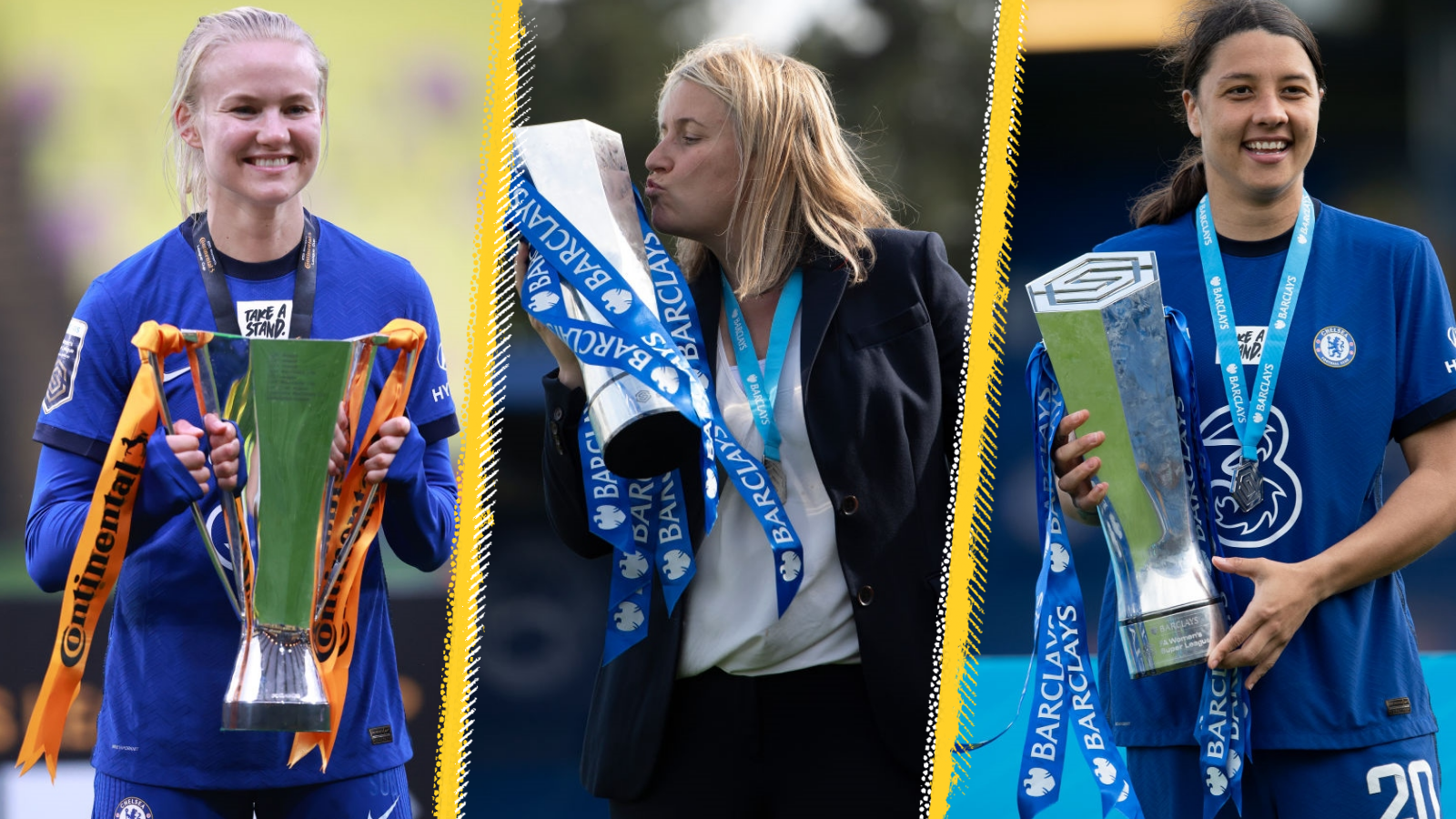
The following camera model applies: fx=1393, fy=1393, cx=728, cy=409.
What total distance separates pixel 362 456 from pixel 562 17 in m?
1.45

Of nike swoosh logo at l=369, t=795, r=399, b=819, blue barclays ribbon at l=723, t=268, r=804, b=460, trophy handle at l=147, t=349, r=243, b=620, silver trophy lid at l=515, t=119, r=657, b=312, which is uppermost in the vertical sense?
silver trophy lid at l=515, t=119, r=657, b=312

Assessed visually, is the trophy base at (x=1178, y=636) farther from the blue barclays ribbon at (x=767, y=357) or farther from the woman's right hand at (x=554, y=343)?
the woman's right hand at (x=554, y=343)

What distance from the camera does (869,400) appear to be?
2.03 meters

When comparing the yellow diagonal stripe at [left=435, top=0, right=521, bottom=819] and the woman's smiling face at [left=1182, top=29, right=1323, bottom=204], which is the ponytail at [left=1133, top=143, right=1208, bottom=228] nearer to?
the woman's smiling face at [left=1182, top=29, right=1323, bottom=204]

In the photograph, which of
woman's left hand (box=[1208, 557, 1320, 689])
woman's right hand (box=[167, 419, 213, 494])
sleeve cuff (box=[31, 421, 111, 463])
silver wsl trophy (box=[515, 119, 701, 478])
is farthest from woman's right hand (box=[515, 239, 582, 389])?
woman's left hand (box=[1208, 557, 1320, 689])

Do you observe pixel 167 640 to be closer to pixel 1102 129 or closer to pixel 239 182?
pixel 239 182

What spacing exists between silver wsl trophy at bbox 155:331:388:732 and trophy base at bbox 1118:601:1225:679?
112 cm

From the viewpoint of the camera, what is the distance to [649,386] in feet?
6.22

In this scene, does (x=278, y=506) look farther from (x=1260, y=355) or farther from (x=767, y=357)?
(x=1260, y=355)

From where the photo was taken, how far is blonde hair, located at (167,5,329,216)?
1987 millimetres

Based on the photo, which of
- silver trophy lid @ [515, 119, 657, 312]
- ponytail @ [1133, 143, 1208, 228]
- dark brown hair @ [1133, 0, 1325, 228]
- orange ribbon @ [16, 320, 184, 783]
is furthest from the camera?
ponytail @ [1133, 143, 1208, 228]

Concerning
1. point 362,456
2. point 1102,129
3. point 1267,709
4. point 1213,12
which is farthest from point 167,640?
point 1102,129

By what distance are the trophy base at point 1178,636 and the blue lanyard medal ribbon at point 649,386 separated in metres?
0.49

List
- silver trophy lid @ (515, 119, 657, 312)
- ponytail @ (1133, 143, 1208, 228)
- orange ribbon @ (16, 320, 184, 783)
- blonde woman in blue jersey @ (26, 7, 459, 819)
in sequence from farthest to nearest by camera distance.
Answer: ponytail @ (1133, 143, 1208, 228), silver trophy lid @ (515, 119, 657, 312), blonde woman in blue jersey @ (26, 7, 459, 819), orange ribbon @ (16, 320, 184, 783)
